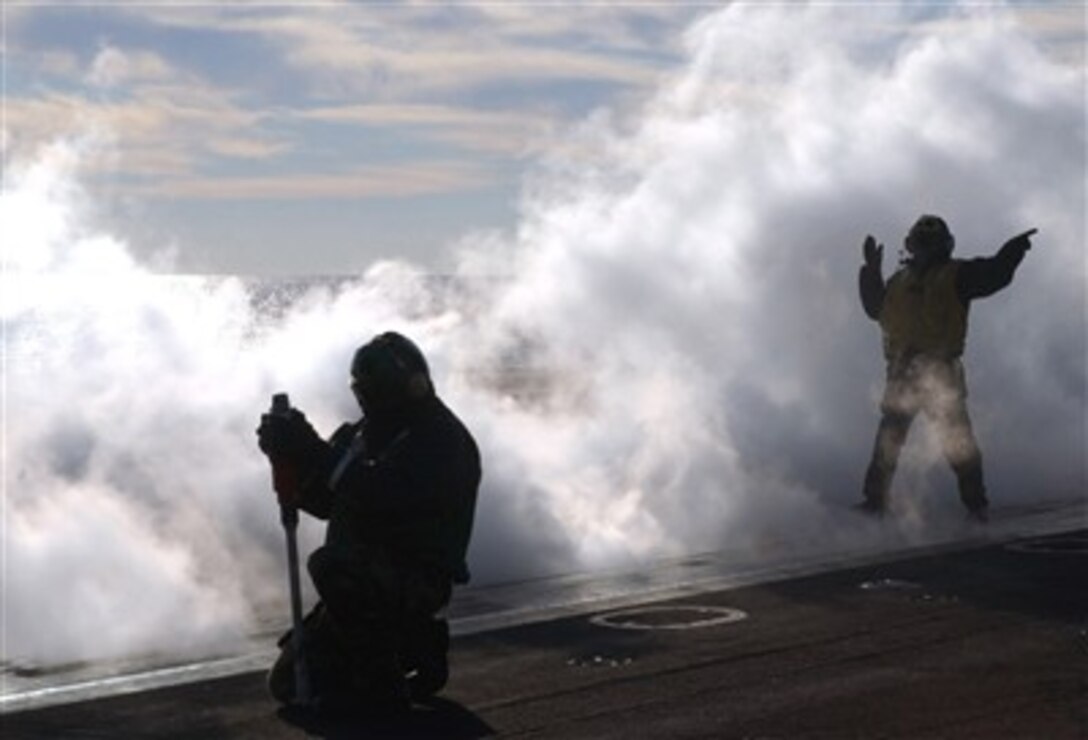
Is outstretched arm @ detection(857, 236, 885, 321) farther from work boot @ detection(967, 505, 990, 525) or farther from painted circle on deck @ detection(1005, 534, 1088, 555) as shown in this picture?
painted circle on deck @ detection(1005, 534, 1088, 555)

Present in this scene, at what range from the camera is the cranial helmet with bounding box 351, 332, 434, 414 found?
7789mm

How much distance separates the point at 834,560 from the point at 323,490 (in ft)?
16.6

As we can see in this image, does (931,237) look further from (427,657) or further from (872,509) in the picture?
(427,657)

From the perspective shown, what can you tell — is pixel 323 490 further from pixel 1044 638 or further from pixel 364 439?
pixel 1044 638

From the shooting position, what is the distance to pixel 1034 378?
1834 centimetres

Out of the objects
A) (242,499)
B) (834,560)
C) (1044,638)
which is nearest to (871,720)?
(1044,638)

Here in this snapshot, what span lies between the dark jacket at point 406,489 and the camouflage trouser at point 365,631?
0.08m

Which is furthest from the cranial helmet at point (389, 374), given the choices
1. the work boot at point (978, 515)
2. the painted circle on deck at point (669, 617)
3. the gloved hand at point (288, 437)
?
the work boot at point (978, 515)

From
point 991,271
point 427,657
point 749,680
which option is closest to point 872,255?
point 991,271

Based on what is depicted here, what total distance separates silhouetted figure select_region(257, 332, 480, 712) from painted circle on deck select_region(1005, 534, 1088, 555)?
552cm

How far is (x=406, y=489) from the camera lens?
7703mm

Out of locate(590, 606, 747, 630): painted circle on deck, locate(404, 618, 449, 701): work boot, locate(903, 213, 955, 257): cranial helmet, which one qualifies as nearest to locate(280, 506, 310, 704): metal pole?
locate(404, 618, 449, 701): work boot

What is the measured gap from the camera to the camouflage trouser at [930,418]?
572 inches

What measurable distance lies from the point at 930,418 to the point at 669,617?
198 inches
